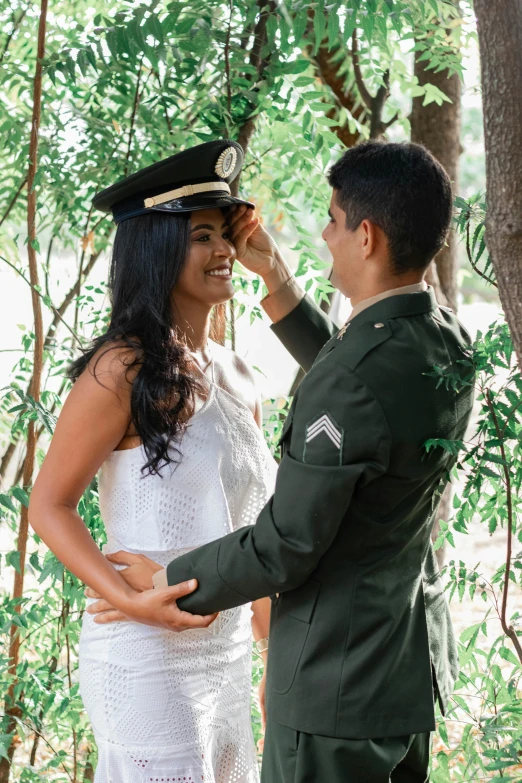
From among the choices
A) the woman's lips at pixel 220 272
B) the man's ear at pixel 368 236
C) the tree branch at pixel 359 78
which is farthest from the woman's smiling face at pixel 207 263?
the tree branch at pixel 359 78

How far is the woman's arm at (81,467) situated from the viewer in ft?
5.67

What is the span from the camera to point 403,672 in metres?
1.60

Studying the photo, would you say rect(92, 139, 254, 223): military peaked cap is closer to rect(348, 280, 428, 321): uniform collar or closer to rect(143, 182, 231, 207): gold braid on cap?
rect(143, 182, 231, 207): gold braid on cap

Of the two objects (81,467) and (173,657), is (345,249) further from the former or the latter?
(173,657)

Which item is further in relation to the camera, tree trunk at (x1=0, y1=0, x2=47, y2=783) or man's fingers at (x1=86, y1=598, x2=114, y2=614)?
tree trunk at (x1=0, y1=0, x2=47, y2=783)

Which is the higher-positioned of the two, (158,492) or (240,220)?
(240,220)

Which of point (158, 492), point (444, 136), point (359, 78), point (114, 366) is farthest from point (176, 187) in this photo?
point (444, 136)

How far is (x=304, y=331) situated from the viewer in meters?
2.19

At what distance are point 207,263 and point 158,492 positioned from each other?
1.67ft

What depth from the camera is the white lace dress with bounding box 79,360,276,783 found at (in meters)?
1.75

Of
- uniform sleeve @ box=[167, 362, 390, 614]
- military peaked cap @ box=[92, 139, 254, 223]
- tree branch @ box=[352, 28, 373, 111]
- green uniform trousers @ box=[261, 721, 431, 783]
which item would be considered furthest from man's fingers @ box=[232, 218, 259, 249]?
tree branch @ box=[352, 28, 373, 111]

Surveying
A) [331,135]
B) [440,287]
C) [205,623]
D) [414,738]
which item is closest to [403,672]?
[414,738]

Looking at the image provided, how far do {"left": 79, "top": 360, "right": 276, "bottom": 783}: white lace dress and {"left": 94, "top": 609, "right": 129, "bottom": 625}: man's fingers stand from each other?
0.02 meters

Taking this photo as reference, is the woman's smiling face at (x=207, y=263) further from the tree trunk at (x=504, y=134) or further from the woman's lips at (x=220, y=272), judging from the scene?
the tree trunk at (x=504, y=134)
